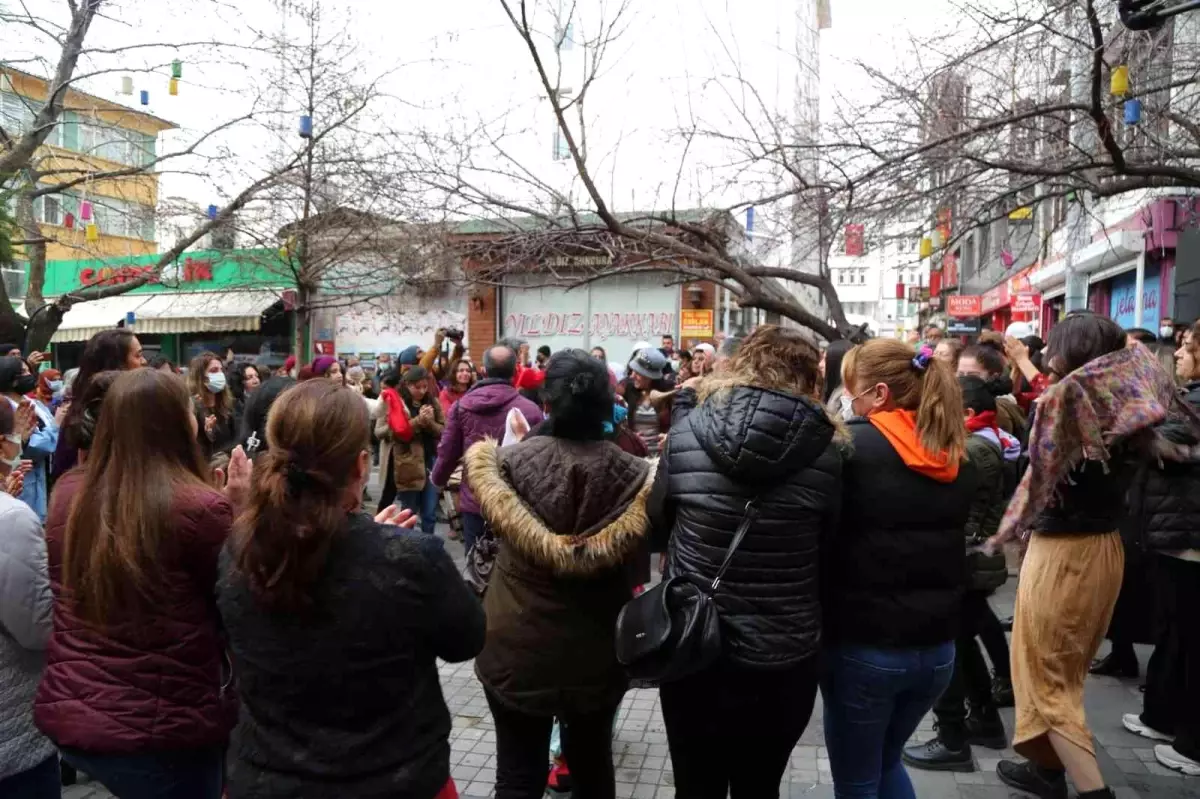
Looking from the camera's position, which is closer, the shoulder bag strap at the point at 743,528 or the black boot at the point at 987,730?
the shoulder bag strap at the point at 743,528

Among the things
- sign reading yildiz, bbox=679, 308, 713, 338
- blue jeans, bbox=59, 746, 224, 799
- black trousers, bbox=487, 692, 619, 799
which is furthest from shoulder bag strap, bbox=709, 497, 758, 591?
sign reading yildiz, bbox=679, 308, 713, 338

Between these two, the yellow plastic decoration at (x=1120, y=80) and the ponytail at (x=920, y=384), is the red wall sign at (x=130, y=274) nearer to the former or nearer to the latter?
the yellow plastic decoration at (x=1120, y=80)

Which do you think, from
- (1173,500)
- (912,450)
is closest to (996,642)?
(1173,500)

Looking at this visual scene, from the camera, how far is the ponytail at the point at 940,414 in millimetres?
2734

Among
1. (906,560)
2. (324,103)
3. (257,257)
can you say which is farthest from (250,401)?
(257,257)

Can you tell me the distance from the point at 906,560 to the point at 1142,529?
7.44 feet

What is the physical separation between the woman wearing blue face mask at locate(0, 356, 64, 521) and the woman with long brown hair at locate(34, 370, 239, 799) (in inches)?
121

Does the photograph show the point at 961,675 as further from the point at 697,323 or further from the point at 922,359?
the point at 697,323

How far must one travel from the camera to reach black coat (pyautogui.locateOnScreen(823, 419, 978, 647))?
269 cm

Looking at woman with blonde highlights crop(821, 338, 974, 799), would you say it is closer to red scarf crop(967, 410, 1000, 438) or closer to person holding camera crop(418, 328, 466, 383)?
red scarf crop(967, 410, 1000, 438)

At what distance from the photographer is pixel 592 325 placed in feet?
71.6

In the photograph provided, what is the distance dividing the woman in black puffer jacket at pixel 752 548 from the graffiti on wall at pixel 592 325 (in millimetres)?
18283

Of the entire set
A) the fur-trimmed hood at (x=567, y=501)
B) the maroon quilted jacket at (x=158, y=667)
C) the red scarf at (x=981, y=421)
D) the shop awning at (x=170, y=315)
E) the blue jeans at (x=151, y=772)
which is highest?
the shop awning at (x=170, y=315)

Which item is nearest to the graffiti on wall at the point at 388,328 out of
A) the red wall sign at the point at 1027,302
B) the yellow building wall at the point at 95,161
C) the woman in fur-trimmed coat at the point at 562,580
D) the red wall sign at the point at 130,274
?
the red wall sign at the point at 130,274
